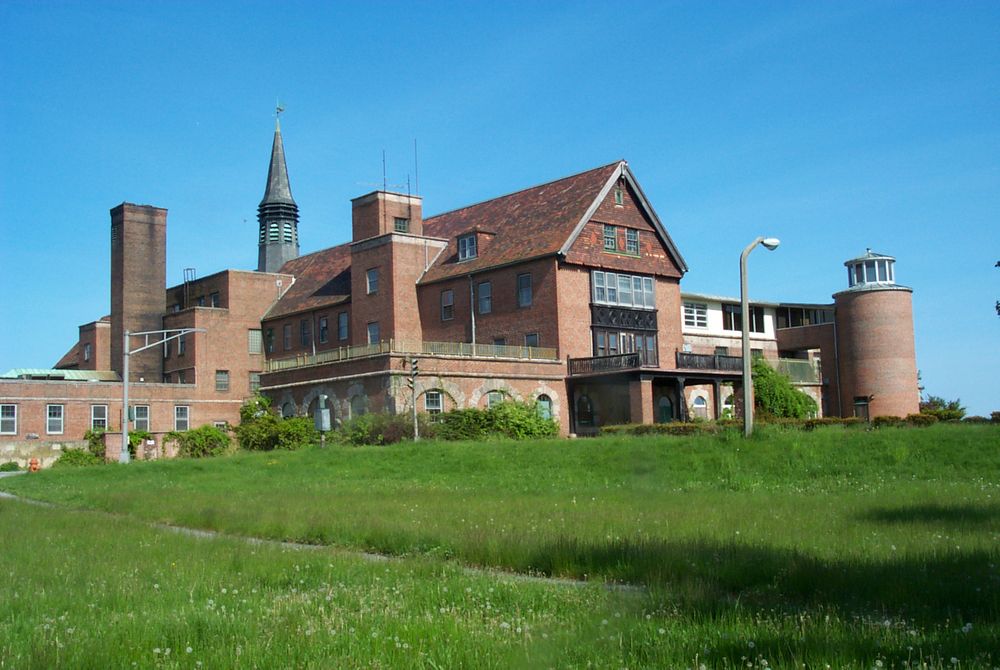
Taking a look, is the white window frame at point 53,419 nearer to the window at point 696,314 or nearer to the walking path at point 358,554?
the walking path at point 358,554

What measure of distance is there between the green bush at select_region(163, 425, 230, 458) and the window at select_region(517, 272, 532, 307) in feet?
52.9

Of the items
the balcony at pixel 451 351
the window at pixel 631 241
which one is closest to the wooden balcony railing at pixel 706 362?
the window at pixel 631 241

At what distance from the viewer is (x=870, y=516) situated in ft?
50.1

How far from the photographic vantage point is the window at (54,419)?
5609 centimetres

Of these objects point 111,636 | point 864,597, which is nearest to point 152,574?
point 111,636

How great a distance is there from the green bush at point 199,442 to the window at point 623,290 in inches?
777

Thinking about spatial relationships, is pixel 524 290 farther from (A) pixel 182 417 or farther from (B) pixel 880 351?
(A) pixel 182 417

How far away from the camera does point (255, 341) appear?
65375mm

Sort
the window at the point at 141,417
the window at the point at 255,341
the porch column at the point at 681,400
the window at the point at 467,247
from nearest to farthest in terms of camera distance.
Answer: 1. the porch column at the point at 681,400
2. the window at the point at 467,247
3. the window at the point at 141,417
4. the window at the point at 255,341

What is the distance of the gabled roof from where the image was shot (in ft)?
164

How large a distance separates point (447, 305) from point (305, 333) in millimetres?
12171

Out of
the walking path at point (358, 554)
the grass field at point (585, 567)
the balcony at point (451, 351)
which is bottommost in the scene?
the walking path at point (358, 554)

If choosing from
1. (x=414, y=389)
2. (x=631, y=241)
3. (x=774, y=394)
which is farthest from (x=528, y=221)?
(x=774, y=394)

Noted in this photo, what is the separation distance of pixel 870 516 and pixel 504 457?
17.1m
